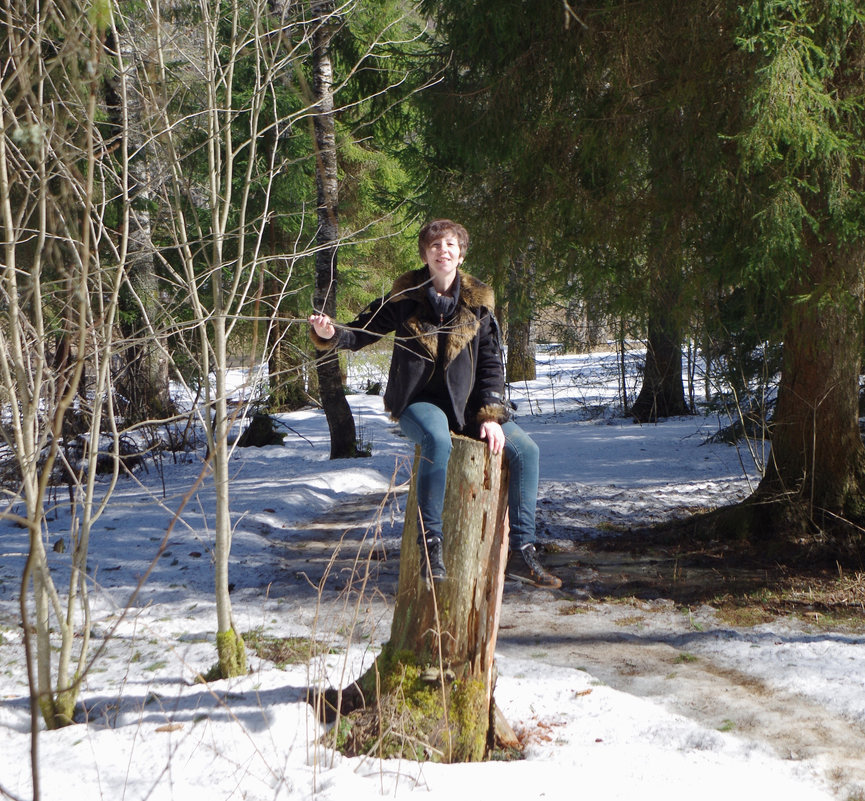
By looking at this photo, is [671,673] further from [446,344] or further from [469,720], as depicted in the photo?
[446,344]

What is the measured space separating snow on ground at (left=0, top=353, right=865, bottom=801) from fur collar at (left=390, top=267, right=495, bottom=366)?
596mm

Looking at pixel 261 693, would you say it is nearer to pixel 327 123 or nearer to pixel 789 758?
pixel 789 758

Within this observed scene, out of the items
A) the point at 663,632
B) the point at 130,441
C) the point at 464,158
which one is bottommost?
the point at 663,632

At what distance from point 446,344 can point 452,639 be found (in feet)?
4.35

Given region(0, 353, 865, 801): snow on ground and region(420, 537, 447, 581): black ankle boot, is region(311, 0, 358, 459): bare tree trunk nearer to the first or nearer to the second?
region(0, 353, 865, 801): snow on ground

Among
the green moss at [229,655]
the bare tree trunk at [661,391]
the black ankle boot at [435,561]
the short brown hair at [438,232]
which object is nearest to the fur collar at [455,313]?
the short brown hair at [438,232]

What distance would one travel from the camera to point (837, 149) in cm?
491

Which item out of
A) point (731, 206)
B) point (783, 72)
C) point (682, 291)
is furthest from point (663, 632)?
point (783, 72)

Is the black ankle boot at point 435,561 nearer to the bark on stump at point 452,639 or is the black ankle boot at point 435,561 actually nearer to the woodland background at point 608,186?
the bark on stump at point 452,639

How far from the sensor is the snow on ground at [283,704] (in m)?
3.14

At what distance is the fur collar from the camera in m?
3.75

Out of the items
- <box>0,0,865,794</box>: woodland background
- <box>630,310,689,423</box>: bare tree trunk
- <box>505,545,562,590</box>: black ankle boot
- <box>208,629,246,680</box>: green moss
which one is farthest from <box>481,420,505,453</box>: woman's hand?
<box>630,310,689,423</box>: bare tree trunk

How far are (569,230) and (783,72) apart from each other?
1.96 m

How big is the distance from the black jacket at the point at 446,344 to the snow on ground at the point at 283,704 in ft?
1.30
